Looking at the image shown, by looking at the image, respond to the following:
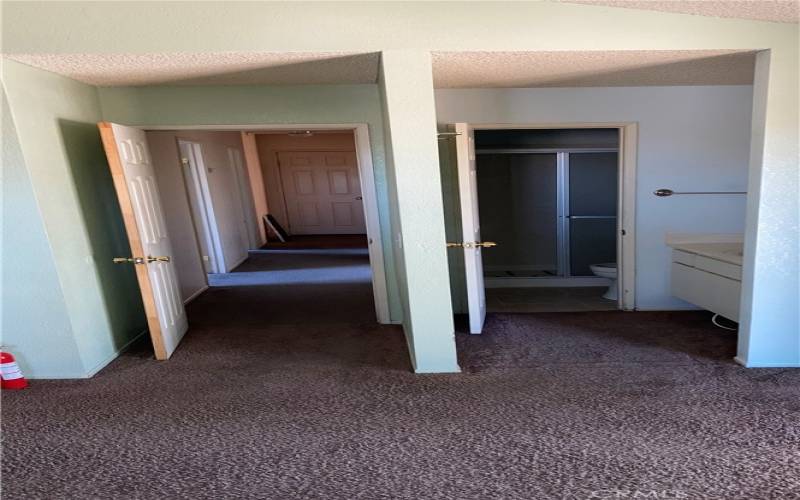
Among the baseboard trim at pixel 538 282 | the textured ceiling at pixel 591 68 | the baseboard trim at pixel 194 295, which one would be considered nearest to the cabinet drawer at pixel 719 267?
the textured ceiling at pixel 591 68

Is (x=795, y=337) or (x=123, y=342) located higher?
(x=123, y=342)

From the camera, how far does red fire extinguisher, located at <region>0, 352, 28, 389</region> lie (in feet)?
7.52

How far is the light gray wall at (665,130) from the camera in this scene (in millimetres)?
2977

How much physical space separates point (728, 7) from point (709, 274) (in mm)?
1908

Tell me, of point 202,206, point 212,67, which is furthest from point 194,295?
point 212,67

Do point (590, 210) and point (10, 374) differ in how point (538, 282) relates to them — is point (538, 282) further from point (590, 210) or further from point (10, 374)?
point (10, 374)

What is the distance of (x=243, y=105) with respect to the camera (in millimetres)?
2760

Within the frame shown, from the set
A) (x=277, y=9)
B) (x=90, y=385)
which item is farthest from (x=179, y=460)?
(x=277, y=9)

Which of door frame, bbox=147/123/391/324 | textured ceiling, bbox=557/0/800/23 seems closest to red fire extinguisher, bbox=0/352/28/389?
door frame, bbox=147/123/391/324

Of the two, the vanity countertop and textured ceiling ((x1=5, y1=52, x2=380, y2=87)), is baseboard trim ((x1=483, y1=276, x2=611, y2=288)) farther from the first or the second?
textured ceiling ((x1=5, y1=52, x2=380, y2=87))

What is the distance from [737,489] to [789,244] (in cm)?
147

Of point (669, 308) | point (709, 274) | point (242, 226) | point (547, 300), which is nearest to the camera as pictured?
point (709, 274)

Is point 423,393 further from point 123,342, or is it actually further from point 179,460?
point 123,342

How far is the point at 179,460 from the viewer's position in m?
1.71
